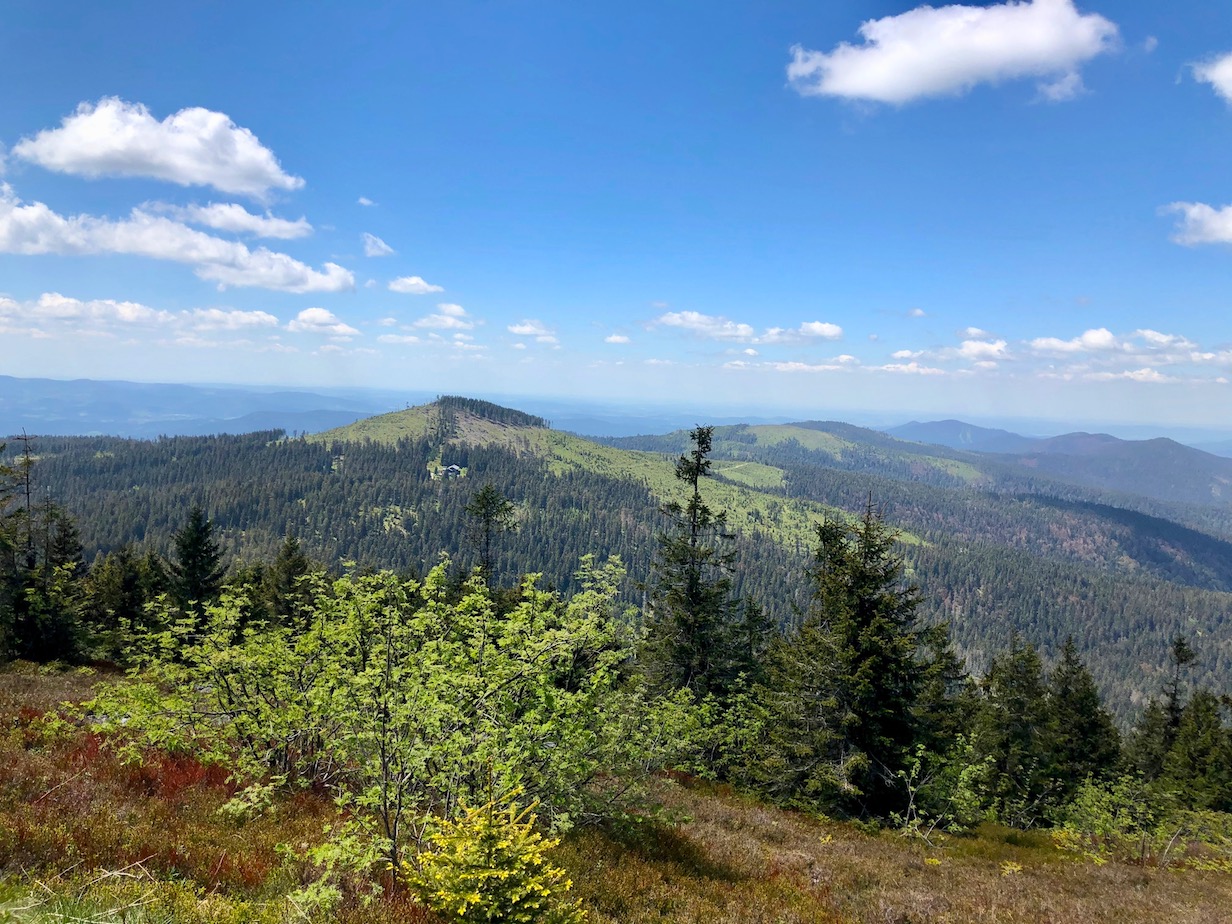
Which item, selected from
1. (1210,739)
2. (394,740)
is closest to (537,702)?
(394,740)

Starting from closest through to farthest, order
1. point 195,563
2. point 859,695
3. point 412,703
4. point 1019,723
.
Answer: point 412,703 < point 859,695 < point 1019,723 < point 195,563

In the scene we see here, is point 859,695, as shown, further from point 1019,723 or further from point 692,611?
point 1019,723

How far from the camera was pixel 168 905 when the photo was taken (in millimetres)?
5977

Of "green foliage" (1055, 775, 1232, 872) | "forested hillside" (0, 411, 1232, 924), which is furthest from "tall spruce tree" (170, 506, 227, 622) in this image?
"green foliage" (1055, 775, 1232, 872)

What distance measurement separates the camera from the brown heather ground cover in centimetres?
649

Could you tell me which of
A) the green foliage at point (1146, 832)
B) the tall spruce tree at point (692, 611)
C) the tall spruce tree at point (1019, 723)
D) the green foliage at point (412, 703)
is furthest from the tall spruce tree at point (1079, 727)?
the green foliage at point (412, 703)

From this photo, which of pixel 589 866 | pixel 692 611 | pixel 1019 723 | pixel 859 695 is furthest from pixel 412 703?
pixel 1019 723

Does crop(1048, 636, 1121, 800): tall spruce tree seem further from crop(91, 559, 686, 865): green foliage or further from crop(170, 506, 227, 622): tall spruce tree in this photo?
crop(170, 506, 227, 622): tall spruce tree

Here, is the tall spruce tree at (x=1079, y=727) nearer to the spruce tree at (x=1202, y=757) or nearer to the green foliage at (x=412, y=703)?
the spruce tree at (x=1202, y=757)

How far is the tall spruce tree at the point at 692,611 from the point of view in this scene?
29891mm

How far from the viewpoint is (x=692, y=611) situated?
99.0ft

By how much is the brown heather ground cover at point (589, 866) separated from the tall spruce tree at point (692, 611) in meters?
10.8

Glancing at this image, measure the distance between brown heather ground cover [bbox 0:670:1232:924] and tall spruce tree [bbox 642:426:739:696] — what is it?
1077 centimetres

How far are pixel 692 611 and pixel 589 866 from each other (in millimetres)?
20149
